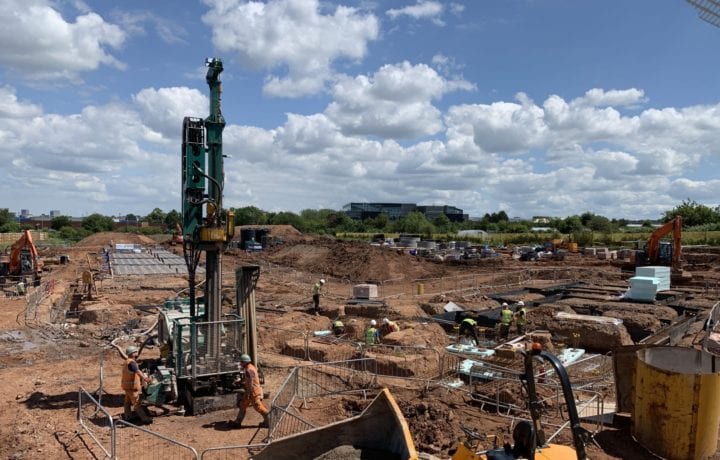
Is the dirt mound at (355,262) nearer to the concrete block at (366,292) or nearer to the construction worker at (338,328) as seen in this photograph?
the concrete block at (366,292)

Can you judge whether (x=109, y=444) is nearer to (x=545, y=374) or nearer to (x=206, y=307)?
(x=206, y=307)

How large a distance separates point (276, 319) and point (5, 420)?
37.2 feet

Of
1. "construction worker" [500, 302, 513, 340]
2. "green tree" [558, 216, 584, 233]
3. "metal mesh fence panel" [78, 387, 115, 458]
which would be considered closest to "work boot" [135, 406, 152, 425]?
"metal mesh fence panel" [78, 387, 115, 458]

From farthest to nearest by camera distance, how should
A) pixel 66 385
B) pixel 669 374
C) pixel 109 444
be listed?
pixel 66 385
pixel 109 444
pixel 669 374

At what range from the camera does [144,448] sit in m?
8.82

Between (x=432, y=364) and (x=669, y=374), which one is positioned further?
(x=432, y=364)

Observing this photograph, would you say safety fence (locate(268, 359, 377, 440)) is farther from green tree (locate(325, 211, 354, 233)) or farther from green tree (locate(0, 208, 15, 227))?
green tree (locate(0, 208, 15, 227))

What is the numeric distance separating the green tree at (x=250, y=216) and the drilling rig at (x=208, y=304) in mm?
101069

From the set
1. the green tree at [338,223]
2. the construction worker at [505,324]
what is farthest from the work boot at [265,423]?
the green tree at [338,223]

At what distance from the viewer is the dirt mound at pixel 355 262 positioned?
39094 millimetres

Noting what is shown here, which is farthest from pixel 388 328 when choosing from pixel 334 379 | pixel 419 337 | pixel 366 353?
pixel 334 379

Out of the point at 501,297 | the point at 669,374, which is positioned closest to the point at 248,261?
the point at 501,297

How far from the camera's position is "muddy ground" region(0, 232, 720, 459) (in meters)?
9.23

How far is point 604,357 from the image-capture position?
539 inches
